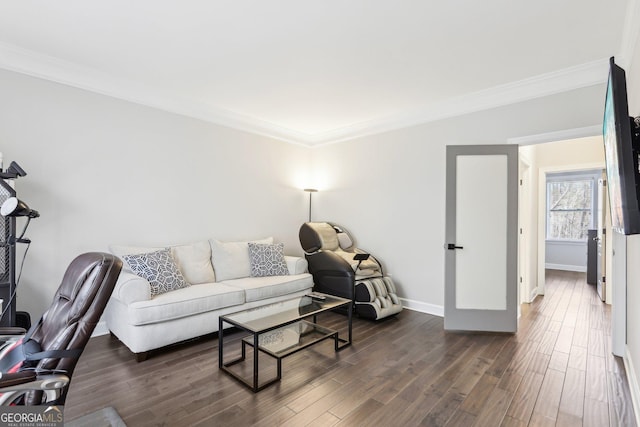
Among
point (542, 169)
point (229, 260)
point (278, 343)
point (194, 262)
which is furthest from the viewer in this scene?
point (542, 169)

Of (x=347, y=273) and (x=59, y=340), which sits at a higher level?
(x=59, y=340)

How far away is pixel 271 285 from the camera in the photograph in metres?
3.58

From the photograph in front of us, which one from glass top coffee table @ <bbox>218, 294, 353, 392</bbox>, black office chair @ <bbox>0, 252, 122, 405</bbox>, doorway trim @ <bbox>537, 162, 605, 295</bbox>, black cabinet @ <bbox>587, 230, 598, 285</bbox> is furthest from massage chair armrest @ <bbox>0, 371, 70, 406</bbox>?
black cabinet @ <bbox>587, 230, 598, 285</bbox>

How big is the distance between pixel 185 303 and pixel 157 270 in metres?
0.49

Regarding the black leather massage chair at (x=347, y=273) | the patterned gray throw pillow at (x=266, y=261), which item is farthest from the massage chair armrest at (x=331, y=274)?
the patterned gray throw pillow at (x=266, y=261)

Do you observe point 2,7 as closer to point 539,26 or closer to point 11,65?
point 11,65

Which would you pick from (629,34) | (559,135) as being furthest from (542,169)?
(629,34)

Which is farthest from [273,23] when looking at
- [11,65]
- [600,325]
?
[600,325]

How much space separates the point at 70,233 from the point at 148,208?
0.75 meters

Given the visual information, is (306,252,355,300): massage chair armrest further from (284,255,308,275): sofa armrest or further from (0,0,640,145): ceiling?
(0,0,640,145): ceiling

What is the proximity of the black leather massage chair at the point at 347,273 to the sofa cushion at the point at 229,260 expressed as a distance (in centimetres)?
95

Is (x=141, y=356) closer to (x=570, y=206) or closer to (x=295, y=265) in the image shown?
(x=295, y=265)

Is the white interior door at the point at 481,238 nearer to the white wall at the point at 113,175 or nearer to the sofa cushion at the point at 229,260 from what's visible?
the sofa cushion at the point at 229,260

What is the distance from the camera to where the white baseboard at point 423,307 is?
154 inches
